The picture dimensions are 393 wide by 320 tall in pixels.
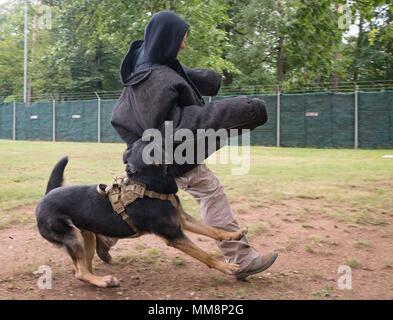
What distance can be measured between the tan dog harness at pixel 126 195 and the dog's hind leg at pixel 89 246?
0.55 m

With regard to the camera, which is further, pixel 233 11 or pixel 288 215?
pixel 233 11

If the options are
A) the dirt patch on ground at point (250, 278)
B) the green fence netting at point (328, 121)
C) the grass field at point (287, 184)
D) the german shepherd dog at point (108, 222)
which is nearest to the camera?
the german shepherd dog at point (108, 222)

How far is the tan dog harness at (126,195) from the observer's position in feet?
14.2

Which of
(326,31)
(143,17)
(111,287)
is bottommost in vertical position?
(111,287)

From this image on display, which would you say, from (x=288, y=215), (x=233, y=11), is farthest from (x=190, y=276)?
(x=233, y=11)

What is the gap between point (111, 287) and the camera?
4.60 meters

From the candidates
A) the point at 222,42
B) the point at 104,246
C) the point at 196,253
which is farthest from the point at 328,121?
the point at 196,253

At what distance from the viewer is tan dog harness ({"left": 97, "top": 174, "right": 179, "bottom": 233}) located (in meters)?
4.33

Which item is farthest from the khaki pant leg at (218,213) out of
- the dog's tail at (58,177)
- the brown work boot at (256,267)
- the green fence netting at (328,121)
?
the green fence netting at (328,121)

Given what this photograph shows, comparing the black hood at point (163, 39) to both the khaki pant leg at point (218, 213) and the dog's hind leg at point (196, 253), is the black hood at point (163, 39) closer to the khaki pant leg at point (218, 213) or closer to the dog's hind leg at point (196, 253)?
the khaki pant leg at point (218, 213)

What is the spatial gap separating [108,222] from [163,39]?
159cm

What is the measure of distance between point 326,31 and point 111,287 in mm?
5570

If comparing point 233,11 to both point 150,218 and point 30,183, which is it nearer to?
point 30,183

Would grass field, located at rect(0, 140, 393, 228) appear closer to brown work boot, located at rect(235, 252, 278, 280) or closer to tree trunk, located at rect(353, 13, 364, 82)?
brown work boot, located at rect(235, 252, 278, 280)
